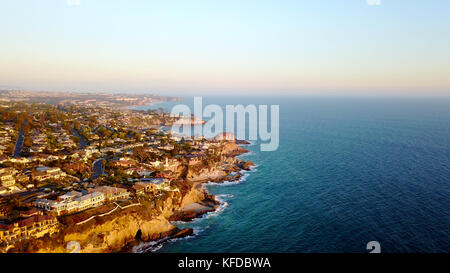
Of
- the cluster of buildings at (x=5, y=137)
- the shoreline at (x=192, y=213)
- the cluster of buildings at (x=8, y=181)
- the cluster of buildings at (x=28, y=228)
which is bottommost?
the shoreline at (x=192, y=213)

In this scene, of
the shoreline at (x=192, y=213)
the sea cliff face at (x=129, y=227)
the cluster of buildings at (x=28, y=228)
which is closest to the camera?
the cluster of buildings at (x=28, y=228)

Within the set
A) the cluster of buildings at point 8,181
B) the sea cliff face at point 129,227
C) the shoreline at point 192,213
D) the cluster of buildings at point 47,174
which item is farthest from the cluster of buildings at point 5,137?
the shoreline at point 192,213

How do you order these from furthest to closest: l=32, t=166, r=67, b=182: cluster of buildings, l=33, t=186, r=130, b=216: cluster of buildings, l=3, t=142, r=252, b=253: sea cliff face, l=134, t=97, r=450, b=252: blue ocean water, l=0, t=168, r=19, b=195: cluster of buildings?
1. l=32, t=166, r=67, b=182: cluster of buildings
2. l=0, t=168, r=19, b=195: cluster of buildings
3. l=33, t=186, r=130, b=216: cluster of buildings
4. l=134, t=97, r=450, b=252: blue ocean water
5. l=3, t=142, r=252, b=253: sea cliff face

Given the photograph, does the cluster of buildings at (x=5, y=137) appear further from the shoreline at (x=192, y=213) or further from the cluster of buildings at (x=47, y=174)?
the shoreline at (x=192, y=213)

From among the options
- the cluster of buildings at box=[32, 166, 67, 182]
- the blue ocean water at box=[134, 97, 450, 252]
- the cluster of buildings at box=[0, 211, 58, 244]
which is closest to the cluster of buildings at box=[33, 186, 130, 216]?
the cluster of buildings at box=[0, 211, 58, 244]

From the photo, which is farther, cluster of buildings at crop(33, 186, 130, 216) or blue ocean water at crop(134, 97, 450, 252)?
cluster of buildings at crop(33, 186, 130, 216)

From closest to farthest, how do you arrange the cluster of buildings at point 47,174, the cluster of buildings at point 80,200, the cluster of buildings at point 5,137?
the cluster of buildings at point 80,200 < the cluster of buildings at point 47,174 < the cluster of buildings at point 5,137

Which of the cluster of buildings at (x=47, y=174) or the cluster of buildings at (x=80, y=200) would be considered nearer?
the cluster of buildings at (x=80, y=200)

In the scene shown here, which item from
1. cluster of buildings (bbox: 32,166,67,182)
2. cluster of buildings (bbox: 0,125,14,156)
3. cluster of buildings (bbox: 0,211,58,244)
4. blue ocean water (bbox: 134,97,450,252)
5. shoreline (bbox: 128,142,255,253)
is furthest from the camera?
cluster of buildings (bbox: 0,125,14,156)

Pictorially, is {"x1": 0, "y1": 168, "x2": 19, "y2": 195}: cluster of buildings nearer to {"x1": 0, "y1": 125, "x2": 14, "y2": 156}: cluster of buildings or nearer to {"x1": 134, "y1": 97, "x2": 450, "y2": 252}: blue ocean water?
{"x1": 0, "y1": 125, "x2": 14, "y2": 156}: cluster of buildings

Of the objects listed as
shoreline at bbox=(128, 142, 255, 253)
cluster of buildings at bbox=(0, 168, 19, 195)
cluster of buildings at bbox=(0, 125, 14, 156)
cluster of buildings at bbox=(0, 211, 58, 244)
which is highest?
cluster of buildings at bbox=(0, 125, 14, 156)

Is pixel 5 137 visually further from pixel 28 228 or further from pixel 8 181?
pixel 28 228
